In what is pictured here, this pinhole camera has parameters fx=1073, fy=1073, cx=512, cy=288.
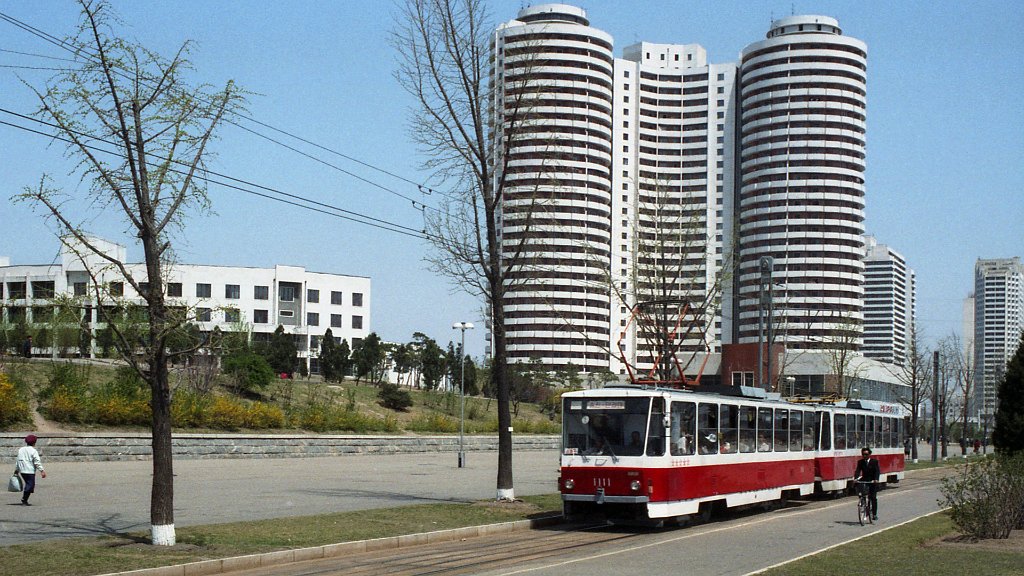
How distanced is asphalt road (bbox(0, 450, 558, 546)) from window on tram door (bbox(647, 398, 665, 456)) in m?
6.02

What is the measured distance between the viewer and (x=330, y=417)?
168 feet

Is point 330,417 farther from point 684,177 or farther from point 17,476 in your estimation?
point 684,177

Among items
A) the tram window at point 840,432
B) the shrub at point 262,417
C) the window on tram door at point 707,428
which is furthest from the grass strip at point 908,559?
the shrub at point 262,417

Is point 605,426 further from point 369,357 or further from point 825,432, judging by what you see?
point 369,357

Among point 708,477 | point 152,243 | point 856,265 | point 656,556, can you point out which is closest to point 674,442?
point 708,477

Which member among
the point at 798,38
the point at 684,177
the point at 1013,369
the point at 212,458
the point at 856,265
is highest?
the point at 798,38

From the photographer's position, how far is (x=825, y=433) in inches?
1185

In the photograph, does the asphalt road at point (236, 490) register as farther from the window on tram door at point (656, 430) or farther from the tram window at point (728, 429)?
the tram window at point (728, 429)

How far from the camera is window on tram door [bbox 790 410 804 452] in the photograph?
89.9 feet

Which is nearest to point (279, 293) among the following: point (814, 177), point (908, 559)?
point (814, 177)

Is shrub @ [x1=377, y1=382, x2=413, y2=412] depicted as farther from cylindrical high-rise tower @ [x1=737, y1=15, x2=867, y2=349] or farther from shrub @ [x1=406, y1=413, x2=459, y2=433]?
cylindrical high-rise tower @ [x1=737, y1=15, x2=867, y2=349]

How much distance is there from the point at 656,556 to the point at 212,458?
27.1 m

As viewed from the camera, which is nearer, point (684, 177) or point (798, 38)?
point (798, 38)

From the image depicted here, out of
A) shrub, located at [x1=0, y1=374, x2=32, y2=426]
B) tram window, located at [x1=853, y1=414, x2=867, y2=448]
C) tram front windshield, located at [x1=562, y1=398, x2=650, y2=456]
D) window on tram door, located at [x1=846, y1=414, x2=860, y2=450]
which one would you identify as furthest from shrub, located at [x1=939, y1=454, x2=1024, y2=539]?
shrub, located at [x1=0, y1=374, x2=32, y2=426]
